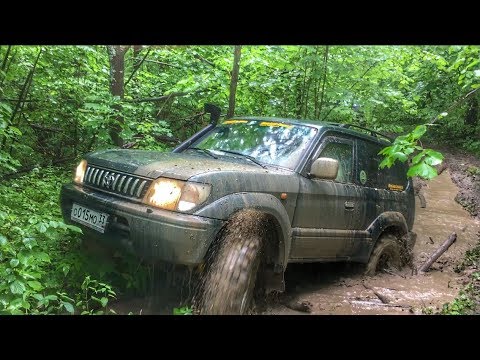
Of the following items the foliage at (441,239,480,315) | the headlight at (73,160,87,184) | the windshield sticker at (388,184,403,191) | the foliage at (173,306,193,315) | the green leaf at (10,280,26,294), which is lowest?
the foliage at (441,239,480,315)

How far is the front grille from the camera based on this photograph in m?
3.16

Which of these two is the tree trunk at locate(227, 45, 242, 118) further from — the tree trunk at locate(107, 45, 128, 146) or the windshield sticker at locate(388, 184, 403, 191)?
the windshield sticker at locate(388, 184, 403, 191)

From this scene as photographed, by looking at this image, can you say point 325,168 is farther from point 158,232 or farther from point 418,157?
point 158,232

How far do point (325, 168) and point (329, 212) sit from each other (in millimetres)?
639

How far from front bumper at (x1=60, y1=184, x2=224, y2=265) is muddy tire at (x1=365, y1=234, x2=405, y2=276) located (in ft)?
8.86

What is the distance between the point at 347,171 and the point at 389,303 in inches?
57.2

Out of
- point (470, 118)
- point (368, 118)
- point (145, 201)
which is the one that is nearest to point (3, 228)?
point (145, 201)

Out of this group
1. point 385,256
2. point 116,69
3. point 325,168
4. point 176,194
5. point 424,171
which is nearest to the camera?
point 176,194

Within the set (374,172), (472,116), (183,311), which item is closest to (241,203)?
(183,311)

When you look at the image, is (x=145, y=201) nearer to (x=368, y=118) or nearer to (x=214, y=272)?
(x=214, y=272)

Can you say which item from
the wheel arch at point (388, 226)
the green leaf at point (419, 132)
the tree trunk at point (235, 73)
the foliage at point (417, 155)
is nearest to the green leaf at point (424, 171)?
the foliage at point (417, 155)

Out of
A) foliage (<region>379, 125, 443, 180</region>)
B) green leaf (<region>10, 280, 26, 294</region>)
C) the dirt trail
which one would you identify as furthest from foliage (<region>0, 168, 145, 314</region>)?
foliage (<region>379, 125, 443, 180</region>)

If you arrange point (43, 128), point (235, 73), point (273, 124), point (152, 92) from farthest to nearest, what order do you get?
point (152, 92)
point (43, 128)
point (235, 73)
point (273, 124)

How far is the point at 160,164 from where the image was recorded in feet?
10.8
